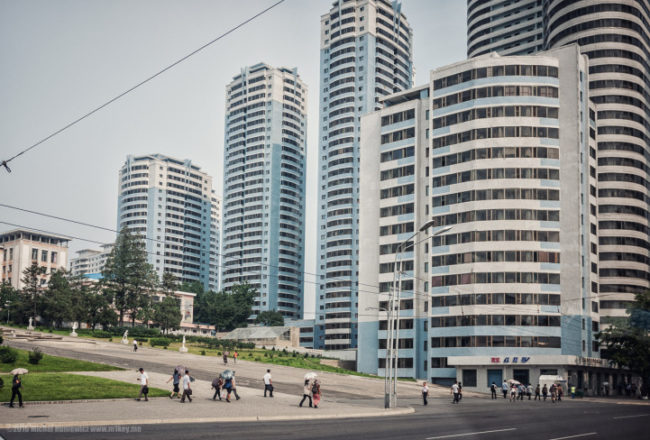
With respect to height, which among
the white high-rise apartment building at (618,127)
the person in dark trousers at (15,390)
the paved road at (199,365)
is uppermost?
the white high-rise apartment building at (618,127)

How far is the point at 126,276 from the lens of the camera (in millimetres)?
110562

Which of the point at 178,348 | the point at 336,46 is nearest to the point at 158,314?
the point at 178,348

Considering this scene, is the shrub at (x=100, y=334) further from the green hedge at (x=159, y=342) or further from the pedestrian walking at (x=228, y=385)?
the pedestrian walking at (x=228, y=385)

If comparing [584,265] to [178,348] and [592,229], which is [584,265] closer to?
[592,229]

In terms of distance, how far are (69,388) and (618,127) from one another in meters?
107

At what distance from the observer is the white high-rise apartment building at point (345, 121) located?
17625 centimetres

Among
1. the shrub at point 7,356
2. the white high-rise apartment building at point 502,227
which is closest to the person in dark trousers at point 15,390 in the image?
the shrub at point 7,356

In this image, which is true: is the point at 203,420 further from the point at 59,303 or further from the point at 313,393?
the point at 59,303

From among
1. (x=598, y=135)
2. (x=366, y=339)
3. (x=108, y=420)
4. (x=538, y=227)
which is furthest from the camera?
(x=598, y=135)

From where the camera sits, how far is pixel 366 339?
111 metres

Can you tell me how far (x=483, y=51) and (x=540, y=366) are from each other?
87769 mm

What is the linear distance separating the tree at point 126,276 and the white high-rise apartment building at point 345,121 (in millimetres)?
71000

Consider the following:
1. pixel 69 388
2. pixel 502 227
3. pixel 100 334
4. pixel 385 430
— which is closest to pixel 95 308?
pixel 100 334

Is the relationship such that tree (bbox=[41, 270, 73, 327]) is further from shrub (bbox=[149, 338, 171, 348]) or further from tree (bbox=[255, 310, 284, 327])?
tree (bbox=[255, 310, 284, 327])
